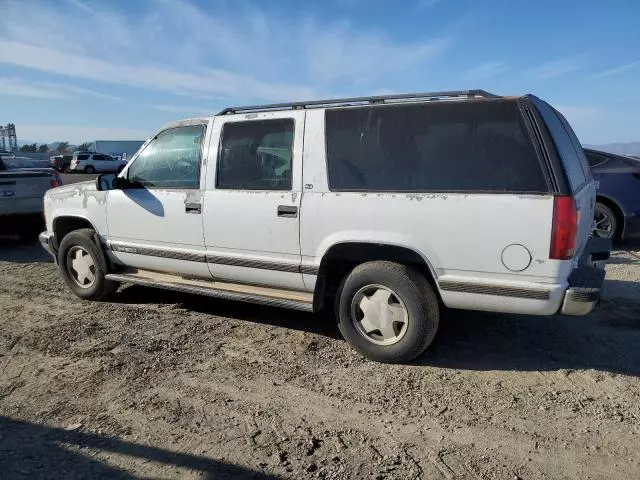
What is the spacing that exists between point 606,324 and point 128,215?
4556mm

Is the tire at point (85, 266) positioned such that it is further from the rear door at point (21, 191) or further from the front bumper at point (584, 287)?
the front bumper at point (584, 287)

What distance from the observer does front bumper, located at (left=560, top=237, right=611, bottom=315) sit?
334cm

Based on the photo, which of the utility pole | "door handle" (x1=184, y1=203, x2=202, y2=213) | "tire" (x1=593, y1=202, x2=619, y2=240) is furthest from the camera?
the utility pole

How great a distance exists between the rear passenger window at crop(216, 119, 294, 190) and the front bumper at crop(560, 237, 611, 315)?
7.06 feet

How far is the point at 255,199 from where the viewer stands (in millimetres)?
4250

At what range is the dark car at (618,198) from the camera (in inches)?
293

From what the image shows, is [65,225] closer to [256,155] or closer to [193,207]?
[193,207]

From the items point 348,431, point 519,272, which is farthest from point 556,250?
point 348,431

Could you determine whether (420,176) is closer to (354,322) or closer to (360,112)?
(360,112)

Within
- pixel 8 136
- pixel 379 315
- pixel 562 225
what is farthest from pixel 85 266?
pixel 8 136

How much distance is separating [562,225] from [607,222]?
514cm

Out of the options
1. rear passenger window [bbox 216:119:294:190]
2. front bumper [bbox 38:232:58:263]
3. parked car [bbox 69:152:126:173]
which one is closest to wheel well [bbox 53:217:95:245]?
front bumper [bbox 38:232:58:263]

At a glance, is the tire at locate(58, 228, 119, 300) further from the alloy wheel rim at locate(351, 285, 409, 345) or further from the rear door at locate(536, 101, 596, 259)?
the rear door at locate(536, 101, 596, 259)

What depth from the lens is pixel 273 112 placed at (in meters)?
4.36
